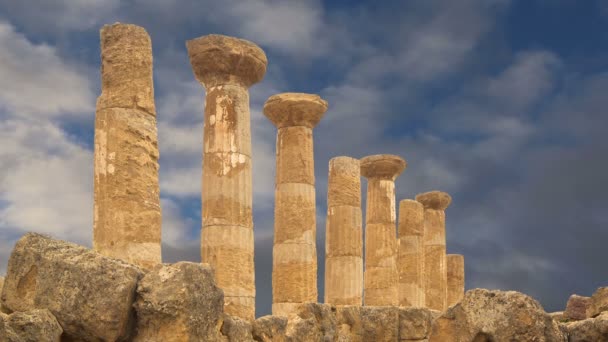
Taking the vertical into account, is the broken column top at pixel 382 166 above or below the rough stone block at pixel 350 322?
above

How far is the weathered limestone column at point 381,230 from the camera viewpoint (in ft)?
83.5

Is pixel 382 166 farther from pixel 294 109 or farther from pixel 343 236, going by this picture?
pixel 294 109

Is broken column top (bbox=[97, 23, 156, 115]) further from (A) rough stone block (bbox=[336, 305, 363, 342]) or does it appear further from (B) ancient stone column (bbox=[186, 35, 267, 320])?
(A) rough stone block (bbox=[336, 305, 363, 342])

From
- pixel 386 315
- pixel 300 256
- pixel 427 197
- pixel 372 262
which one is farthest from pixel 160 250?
pixel 427 197

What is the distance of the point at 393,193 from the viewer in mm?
26641

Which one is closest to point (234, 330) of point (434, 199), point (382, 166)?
point (382, 166)

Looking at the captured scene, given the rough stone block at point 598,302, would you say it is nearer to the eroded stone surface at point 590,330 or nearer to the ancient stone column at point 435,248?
the eroded stone surface at point 590,330

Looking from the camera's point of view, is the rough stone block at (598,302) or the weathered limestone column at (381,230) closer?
the rough stone block at (598,302)

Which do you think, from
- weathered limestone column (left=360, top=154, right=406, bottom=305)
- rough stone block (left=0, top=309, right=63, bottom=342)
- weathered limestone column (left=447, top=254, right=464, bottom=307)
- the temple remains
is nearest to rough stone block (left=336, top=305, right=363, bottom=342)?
the temple remains

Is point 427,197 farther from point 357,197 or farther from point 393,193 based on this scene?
point 357,197

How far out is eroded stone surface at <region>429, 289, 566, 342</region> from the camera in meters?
8.76

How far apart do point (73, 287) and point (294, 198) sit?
41.5 feet

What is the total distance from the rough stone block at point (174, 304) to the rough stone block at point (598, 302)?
6.60 meters

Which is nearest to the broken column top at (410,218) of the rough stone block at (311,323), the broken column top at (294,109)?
the broken column top at (294,109)
